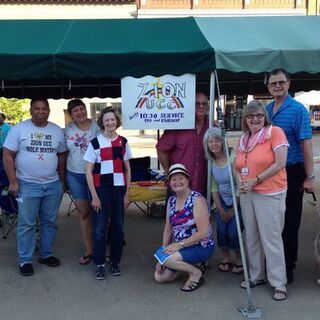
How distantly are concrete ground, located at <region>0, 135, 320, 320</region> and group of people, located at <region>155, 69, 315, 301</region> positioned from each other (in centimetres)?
14

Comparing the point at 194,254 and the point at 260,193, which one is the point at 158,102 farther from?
the point at 194,254

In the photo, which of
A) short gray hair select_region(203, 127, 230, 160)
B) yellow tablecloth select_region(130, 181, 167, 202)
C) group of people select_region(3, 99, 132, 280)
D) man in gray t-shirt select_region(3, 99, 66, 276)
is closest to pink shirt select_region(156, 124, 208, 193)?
short gray hair select_region(203, 127, 230, 160)

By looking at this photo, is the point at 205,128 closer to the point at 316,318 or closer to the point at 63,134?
the point at 63,134

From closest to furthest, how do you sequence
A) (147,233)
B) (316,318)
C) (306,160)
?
(316,318), (306,160), (147,233)

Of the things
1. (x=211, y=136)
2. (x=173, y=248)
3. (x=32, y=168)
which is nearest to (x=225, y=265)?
(x=173, y=248)

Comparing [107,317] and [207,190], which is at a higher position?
[207,190]

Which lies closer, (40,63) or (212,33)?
(40,63)

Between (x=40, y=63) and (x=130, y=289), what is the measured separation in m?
2.30

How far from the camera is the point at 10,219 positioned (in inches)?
240

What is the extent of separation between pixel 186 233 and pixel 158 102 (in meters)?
1.36

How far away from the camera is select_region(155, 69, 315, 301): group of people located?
3588 mm

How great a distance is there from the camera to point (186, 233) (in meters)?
3.96

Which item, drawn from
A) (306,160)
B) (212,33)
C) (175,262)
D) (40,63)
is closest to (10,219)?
(40,63)

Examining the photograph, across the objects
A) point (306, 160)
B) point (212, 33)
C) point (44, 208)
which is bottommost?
point (44, 208)
